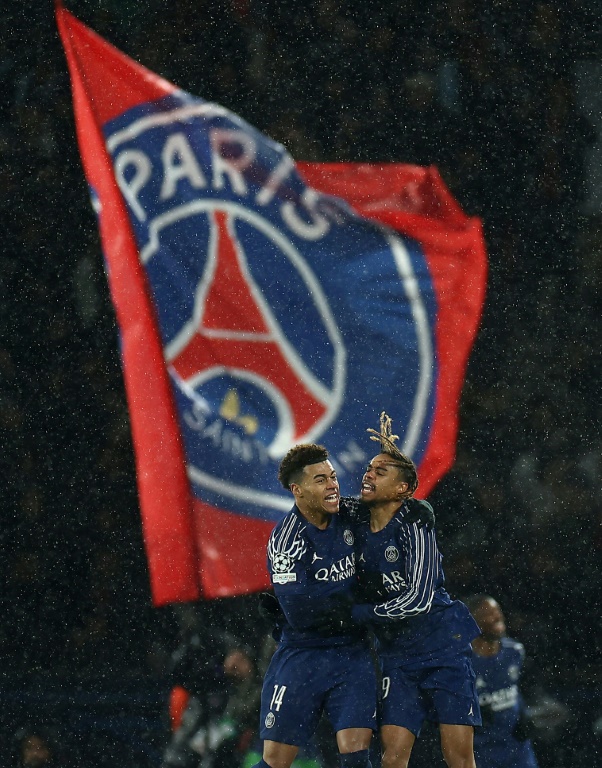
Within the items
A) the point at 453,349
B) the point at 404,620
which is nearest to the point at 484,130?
the point at 453,349

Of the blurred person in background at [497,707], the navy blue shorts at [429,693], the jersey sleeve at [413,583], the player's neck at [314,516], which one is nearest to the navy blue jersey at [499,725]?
the blurred person in background at [497,707]

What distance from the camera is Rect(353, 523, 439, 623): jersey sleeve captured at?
5.77 m

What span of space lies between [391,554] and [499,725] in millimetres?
1292

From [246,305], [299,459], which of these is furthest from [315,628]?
[246,305]

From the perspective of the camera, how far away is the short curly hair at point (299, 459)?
18.9 ft

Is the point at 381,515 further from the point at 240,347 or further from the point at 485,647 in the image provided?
the point at 240,347

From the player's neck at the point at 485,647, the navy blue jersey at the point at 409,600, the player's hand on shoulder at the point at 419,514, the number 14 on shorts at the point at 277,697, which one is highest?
the player's hand on shoulder at the point at 419,514

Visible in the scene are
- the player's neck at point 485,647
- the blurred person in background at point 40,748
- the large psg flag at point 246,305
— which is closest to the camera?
the player's neck at point 485,647

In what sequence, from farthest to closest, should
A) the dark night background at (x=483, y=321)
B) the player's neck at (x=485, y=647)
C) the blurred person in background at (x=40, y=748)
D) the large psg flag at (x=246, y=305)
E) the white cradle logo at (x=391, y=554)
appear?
the dark night background at (x=483, y=321) < the blurred person in background at (x=40, y=748) < the large psg flag at (x=246, y=305) < the player's neck at (x=485, y=647) < the white cradle logo at (x=391, y=554)

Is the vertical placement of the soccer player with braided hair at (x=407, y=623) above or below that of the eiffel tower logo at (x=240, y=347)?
below

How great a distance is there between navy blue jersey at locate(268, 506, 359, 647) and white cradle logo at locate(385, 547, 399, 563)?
13cm

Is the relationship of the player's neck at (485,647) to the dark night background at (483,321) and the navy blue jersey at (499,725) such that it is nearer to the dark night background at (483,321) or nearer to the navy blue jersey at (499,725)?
the navy blue jersey at (499,725)

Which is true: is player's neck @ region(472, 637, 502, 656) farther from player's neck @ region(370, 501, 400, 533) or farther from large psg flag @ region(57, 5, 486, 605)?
player's neck @ region(370, 501, 400, 533)

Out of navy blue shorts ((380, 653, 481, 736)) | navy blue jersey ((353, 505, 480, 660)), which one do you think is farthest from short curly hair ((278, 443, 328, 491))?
navy blue shorts ((380, 653, 481, 736))
